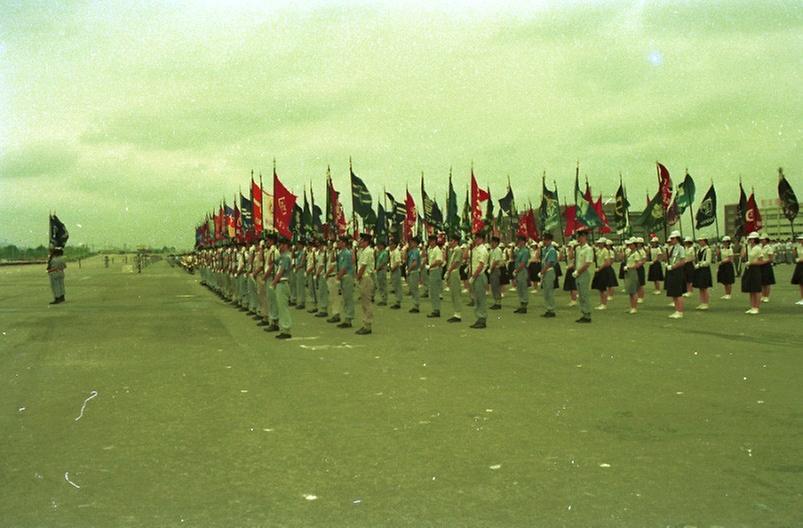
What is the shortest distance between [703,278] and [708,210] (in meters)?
9.62

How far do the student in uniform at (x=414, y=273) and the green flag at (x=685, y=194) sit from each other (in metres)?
11.8

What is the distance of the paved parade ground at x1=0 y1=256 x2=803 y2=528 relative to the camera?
4320 millimetres

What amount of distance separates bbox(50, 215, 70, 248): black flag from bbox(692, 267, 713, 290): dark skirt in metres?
25.2

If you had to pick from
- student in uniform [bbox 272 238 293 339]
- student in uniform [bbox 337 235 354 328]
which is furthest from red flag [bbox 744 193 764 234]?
student in uniform [bbox 272 238 293 339]

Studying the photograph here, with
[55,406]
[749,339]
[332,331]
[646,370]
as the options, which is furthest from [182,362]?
[749,339]

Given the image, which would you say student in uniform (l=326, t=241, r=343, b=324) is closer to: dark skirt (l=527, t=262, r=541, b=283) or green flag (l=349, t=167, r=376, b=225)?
green flag (l=349, t=167, r=376, b=225)

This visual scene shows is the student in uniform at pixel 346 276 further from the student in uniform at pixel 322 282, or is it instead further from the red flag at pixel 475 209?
the red flag at pixel 475 209

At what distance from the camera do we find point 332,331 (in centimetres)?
1465

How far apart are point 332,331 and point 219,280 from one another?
45.7 feet

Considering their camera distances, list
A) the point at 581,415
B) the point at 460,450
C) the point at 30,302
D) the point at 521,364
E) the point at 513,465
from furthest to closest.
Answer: the point at 30,302 → the point at 521,364 → the point at 581,415 → the point at 460,450 → the point at 513,465

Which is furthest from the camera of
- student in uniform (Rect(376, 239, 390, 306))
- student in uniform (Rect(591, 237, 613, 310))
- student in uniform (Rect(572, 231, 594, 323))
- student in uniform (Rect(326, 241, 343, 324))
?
student in uniform (Rect(376, 239, 390, 306))

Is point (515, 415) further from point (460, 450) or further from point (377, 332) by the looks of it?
point (377, 332)

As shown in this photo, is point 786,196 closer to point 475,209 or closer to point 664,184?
point 664,184

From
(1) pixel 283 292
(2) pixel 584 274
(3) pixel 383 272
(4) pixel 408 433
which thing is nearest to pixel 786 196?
(2) pixel 584 274
